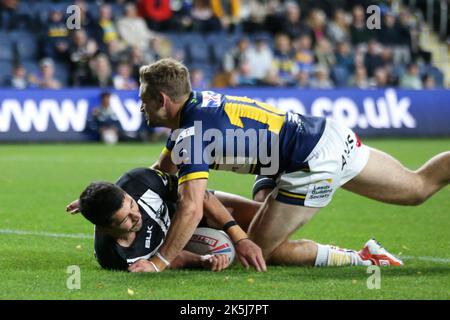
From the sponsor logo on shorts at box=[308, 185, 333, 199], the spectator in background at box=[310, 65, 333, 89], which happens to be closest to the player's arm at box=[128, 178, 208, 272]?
the sponsor logo on shorts at box=[308, 185, 333, 199]

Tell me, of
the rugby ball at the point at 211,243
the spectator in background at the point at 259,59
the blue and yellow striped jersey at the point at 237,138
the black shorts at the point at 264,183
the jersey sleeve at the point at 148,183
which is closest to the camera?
the blue and yellow striped jersey at the point at 237,138

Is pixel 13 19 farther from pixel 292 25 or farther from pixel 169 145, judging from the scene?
pixel 169 145

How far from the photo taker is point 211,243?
742 centimetres

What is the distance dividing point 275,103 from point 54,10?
204 inches

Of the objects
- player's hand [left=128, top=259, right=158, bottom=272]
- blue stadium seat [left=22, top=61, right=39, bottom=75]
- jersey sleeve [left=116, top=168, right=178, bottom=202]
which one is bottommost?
player's hand [left=128, top=259, right=158, bottom=272]

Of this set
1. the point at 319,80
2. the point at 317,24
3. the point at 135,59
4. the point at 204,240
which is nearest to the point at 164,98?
the point at 204,240

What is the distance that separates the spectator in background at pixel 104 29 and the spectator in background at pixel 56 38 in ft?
2.02

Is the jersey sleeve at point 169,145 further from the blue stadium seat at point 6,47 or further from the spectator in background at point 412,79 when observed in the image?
the spectator in background at point 412,79

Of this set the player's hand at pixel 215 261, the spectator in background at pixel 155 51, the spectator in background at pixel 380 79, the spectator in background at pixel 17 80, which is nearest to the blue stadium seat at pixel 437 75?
the spectator in background at pixel 380 79

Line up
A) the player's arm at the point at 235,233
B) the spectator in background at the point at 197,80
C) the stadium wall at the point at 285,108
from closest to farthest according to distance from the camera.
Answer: the player's arm at the point at 235,233, the stadium wall at the point at 285,108, the spectator in background at the point at 197,80

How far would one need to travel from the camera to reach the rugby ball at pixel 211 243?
738 cm

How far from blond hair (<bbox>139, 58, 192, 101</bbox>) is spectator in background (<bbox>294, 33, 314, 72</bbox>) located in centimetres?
1616

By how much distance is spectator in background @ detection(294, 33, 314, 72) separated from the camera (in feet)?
76.1

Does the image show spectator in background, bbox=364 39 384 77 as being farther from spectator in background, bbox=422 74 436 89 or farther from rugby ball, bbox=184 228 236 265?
rugby ball, bbox=184 228 236 265
